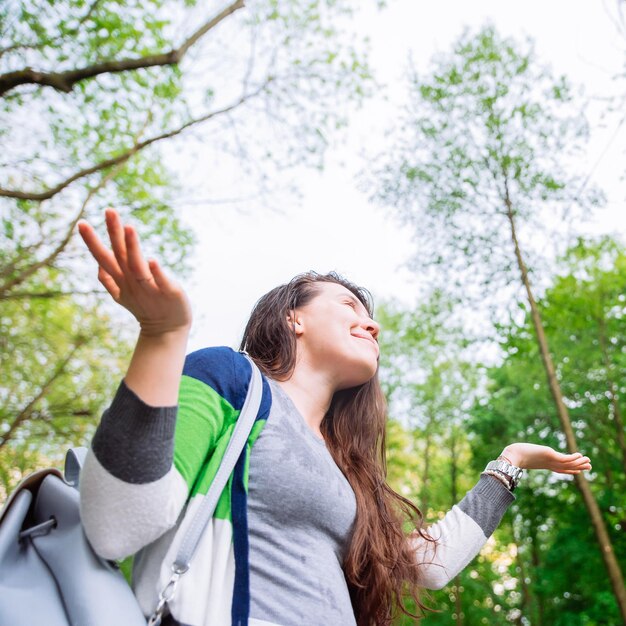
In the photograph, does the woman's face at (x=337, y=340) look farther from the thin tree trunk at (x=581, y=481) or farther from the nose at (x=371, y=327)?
the thin tree trunk at (x=581, y=481)

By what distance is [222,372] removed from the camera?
1712 mm

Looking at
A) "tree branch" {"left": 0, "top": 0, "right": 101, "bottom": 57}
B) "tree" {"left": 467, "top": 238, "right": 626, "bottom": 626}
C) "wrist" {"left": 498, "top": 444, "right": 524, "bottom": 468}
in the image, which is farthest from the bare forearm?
"tree" {"left": 467, "top": 238, "right": 626, "bottom": 626}

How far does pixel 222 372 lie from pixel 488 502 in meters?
1.25

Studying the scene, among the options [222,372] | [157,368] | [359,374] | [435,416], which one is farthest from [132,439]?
[435,416]

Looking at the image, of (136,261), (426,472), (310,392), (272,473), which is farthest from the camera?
(426,472)

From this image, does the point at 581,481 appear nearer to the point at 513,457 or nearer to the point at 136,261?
the point at 513,457

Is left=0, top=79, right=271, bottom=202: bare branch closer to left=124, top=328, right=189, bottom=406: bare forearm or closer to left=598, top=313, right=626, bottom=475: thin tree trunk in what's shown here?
left=124, top=328, right=189, bottom=406: bare forearm

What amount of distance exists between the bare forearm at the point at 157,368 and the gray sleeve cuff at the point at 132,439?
0.02m

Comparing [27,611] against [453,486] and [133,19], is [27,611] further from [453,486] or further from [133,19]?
[453,486]

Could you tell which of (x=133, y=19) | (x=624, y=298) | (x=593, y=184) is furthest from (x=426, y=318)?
(x=133, y=19)

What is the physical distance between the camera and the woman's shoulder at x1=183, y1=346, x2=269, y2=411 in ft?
5.47

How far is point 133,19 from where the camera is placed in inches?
299

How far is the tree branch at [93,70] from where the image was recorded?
16.9ft

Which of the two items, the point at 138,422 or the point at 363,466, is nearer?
the point at 138,422
